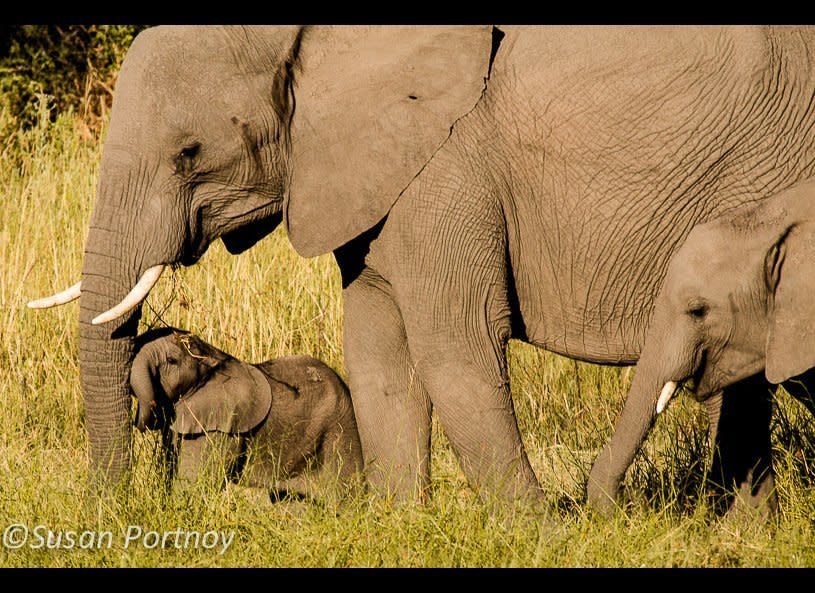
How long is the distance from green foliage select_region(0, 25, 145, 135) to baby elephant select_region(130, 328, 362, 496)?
549 cm

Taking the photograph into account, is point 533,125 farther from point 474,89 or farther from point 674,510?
point 674,510

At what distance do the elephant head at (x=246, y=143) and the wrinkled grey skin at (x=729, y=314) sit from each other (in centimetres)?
102

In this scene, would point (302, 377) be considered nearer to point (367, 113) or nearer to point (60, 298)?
point (60, 298)

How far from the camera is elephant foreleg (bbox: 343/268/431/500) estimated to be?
18.7 feet

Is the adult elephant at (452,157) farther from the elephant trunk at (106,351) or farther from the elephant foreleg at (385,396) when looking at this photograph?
the elephant foreleg at (385,396)

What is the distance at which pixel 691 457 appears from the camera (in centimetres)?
603

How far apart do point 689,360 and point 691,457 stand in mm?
1345

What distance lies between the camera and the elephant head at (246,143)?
503 cm

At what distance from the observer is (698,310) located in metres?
4.76

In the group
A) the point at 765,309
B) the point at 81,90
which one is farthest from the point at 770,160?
the point at 81,90

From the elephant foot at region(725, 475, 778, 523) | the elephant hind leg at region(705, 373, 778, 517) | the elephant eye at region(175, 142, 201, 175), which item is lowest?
the elephant foot at region(725, 475, 778, 523)

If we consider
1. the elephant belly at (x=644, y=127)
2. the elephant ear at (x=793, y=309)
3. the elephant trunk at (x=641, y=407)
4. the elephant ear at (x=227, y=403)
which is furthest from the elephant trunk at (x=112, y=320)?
the elephant ear at (x=793, y=309)

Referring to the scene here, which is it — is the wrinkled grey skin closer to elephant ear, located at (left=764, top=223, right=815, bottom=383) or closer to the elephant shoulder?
elephant ear, located at (left=764, top=223, right=815, bottom=383)

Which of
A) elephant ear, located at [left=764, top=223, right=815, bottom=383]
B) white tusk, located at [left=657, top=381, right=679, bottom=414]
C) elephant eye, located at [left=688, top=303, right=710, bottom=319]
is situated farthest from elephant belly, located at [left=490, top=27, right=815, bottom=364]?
white tusk, located at [left=657, top=381, right=679, bottom=414]
